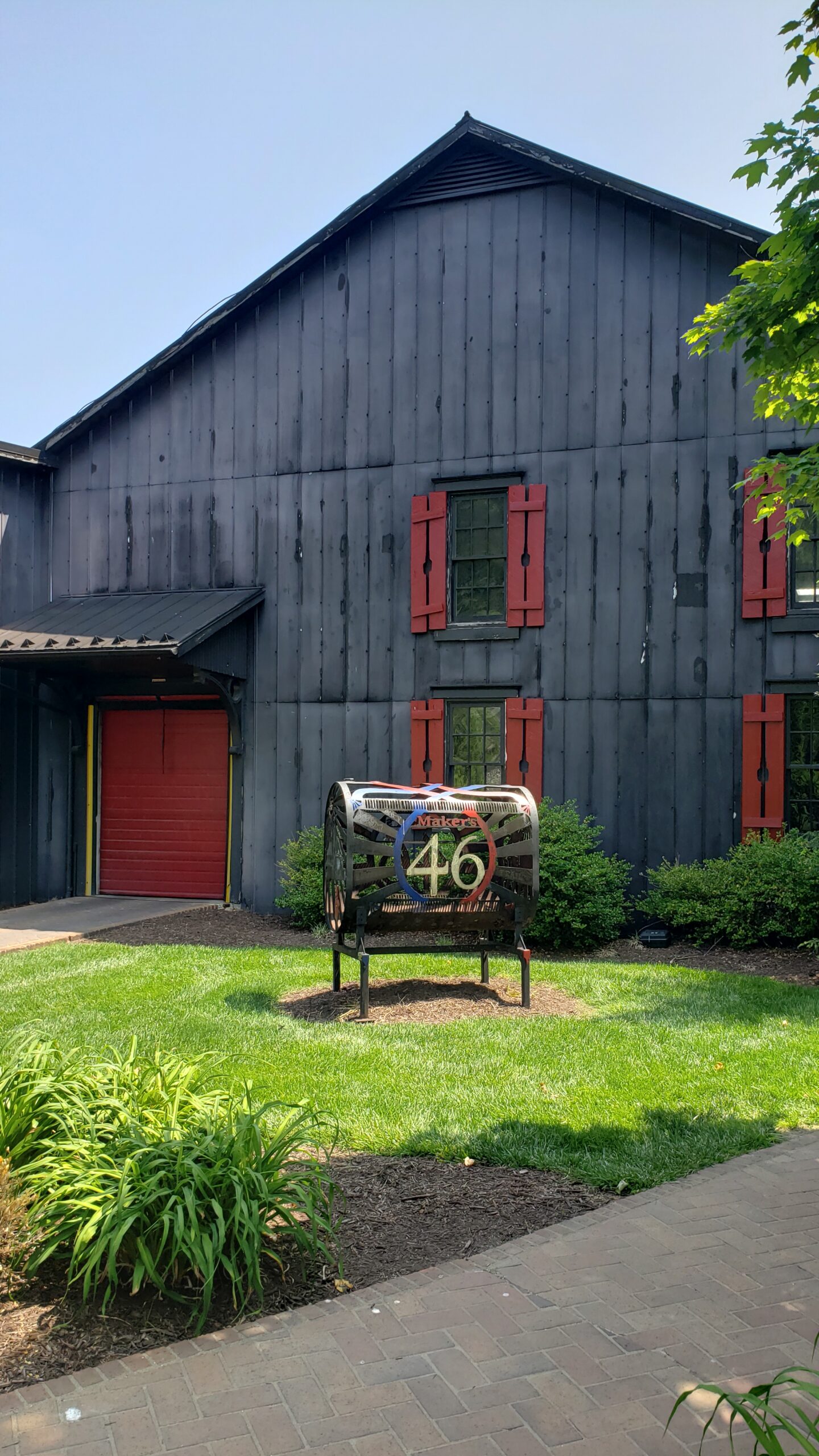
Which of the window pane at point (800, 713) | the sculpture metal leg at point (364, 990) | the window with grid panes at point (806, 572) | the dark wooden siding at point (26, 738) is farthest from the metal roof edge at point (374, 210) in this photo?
the sculpture metal leg at point (364, 990)

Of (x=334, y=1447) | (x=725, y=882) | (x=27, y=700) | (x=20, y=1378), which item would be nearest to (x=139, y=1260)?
(x=20, y=1378)

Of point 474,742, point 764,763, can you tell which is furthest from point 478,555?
point 764,763

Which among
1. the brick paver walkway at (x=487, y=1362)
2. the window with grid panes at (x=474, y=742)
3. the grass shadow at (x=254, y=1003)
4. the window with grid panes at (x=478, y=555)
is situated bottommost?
the grass shadow at (x=254, y=1003)

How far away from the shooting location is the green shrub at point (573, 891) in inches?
433

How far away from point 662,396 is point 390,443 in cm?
341

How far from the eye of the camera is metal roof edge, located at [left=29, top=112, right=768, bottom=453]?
39.0ft

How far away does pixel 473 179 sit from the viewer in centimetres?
1322

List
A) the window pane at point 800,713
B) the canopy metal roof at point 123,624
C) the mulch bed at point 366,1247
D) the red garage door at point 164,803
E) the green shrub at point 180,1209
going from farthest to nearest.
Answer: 1. the red garage door at point 164,803
2. the canopy metal roof at point 123,624
3. the window pane at point 800,713
4. the green shrub at point 180,1209
5. the mulch bed at point 366,1247

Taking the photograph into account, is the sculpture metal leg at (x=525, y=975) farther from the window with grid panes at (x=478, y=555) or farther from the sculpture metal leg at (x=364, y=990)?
the window with grid panes at (x=478, y=555)

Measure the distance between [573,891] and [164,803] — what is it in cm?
662

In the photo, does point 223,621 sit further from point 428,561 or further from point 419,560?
point 428,561

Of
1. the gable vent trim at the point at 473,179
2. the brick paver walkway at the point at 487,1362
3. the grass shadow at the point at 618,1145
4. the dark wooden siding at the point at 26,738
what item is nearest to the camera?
the brick paver walkway at the point at 487,1362

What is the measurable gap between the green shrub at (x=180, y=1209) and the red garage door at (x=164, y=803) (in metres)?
10.9

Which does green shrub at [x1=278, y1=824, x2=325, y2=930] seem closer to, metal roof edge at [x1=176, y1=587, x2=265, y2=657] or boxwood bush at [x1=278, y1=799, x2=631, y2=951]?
boxwood bush at [x1=278, y1=799, x2=631, y2=951]
